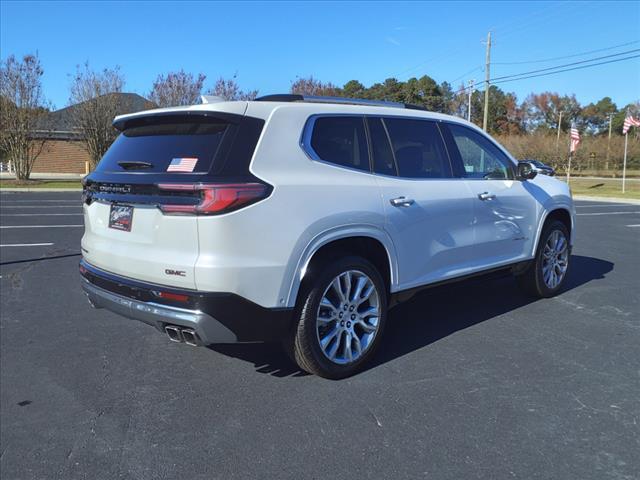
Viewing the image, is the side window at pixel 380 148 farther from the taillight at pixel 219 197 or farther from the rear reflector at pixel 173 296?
the rear reflector at pixel 173 296

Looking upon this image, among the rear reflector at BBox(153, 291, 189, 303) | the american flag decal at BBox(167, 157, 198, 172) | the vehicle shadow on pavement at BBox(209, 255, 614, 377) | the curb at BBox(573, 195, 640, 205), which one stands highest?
the american flag decal at BBox(167, 157, 198, 172)

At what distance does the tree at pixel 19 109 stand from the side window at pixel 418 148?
103 feet

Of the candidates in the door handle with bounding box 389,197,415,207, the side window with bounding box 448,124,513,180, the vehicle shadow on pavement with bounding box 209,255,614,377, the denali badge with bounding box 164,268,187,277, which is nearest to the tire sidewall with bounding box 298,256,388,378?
the vehicle shadow on pavement with bounding box 209,255,614,377

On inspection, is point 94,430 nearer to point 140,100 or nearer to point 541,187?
point 541,187

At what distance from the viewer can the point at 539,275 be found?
5.66 metres

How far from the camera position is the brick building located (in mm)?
32469

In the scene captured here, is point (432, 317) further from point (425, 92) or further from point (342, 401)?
point (425, 92)

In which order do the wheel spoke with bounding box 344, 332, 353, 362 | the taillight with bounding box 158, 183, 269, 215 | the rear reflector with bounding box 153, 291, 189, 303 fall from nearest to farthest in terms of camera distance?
the taillight with bounding box 158, 183, 269, 215, the rear reflector with bounding box 153, 291, 189, 303, the wheel spoke with bounding box 344, 332, 353, 362

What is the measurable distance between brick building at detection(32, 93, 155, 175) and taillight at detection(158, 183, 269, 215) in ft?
103

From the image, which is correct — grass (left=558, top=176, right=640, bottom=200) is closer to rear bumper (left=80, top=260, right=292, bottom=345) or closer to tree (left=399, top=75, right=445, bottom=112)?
rear bumper (left=80, top=260, right=292, bottom=345)

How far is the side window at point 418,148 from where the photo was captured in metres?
4.20

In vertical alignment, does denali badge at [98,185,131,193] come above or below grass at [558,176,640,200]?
above

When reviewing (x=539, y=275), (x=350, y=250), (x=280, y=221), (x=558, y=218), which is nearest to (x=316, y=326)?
(x=350, y=250)

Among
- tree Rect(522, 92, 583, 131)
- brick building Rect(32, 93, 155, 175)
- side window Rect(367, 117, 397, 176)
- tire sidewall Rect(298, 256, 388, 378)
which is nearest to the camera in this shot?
tire sidewall Rect(298, 256, 388, 378)
